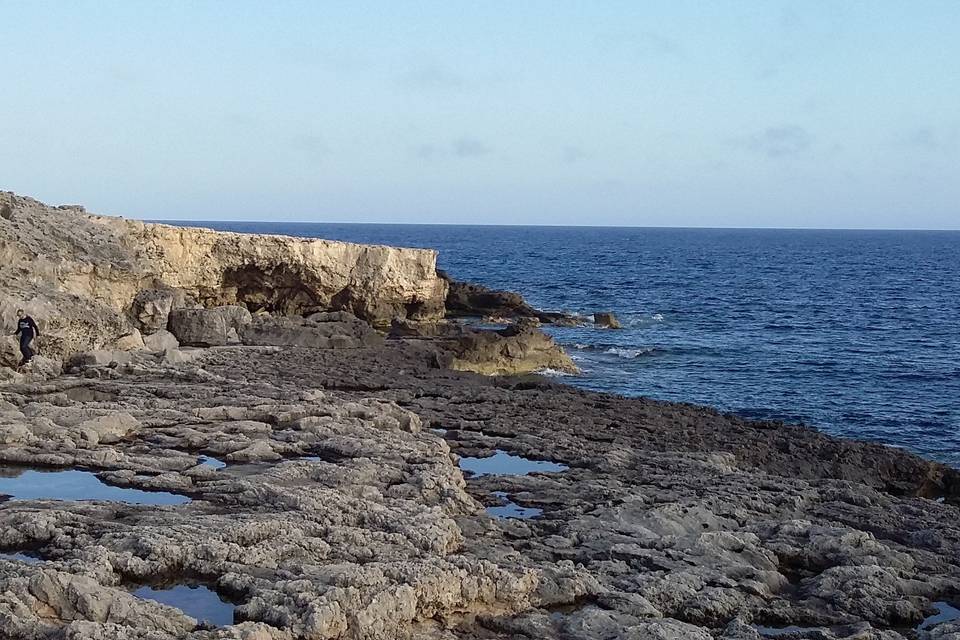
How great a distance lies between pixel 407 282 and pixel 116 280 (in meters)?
15.6

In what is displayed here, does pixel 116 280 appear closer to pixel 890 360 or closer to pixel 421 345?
pixel 421 345

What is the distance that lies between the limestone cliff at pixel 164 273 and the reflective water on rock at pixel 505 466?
13.2m

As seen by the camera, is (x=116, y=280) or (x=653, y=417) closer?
(x=653, y=417)

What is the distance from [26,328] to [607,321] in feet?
105

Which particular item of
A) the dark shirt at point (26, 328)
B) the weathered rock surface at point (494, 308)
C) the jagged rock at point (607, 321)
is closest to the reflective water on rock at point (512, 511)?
the dark shirt at point (26, 328)

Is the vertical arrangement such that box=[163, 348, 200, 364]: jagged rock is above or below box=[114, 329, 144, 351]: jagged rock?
below

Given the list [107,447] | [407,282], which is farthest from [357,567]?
[407,282]

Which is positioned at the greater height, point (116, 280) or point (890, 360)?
point (116, 280)

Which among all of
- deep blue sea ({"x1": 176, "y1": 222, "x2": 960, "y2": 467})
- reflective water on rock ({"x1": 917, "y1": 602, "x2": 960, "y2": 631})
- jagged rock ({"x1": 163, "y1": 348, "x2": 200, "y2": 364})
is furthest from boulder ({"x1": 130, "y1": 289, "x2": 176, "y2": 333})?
reflective water on rock ({"x1": 917, "y1": 602, "x2": 960, "y2": 631})

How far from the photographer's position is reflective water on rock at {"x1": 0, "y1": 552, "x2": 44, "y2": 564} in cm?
1235

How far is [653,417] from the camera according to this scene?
84.7 feet

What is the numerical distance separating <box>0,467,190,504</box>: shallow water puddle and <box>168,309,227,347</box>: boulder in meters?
16.3

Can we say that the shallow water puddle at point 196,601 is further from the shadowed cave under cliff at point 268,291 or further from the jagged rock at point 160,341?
the shadowed cave under cliff at point 268,291

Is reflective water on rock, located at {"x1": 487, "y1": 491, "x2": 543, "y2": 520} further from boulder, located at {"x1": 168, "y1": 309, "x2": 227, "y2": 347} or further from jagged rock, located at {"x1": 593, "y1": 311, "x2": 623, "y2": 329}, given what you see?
jagged rock, located at {"x1": 593, "y1": 311, "x2": 623, "y2": 329}
